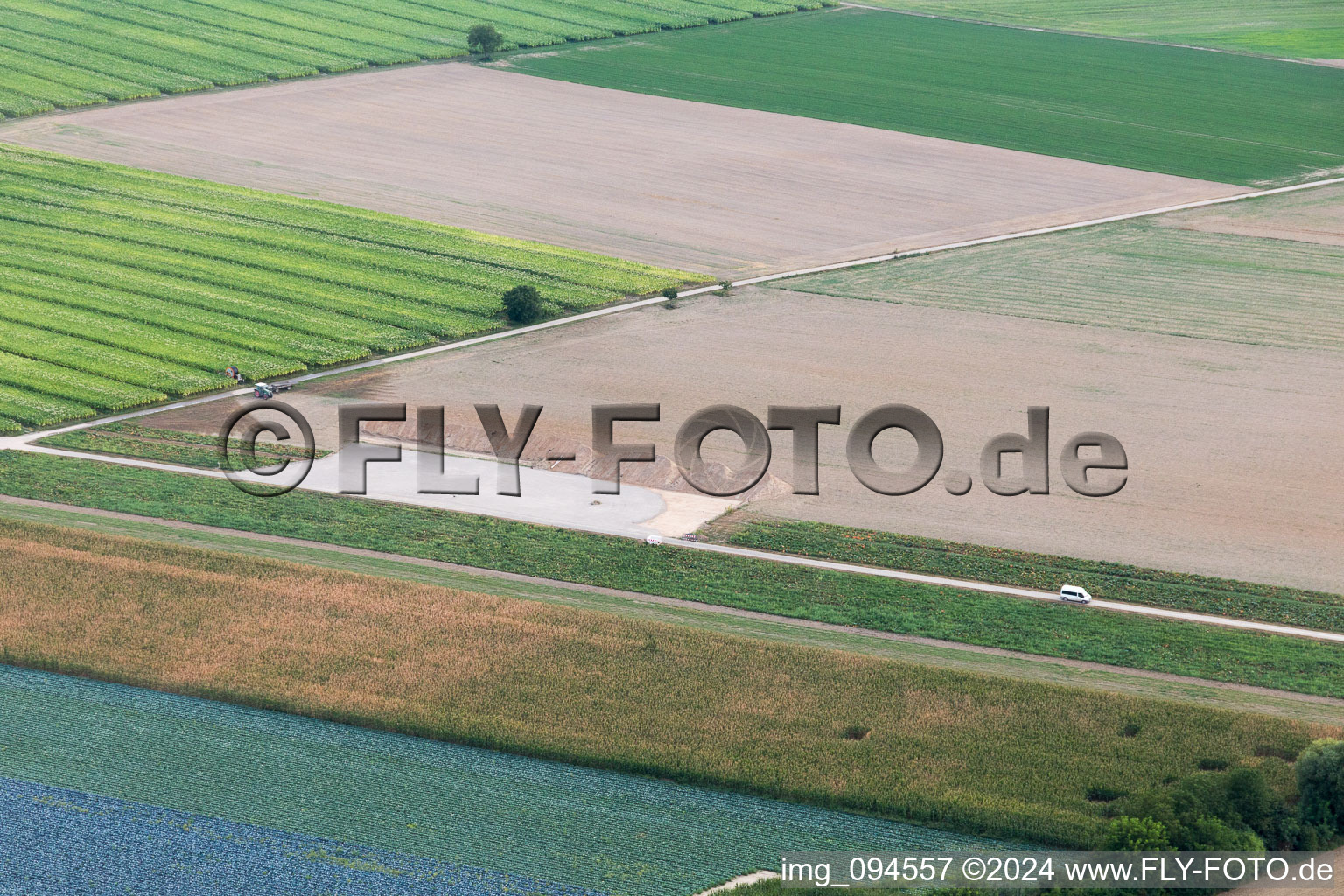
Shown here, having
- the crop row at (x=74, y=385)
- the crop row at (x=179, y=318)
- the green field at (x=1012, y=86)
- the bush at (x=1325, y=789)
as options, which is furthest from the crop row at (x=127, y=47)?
the bush at (x=1325, y=789)

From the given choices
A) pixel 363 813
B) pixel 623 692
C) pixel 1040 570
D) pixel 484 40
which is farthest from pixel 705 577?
pixel 484 40

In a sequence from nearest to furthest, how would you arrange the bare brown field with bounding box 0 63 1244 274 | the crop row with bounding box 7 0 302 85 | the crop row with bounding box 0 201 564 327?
the crop row with bounding box 0 201 564 327
the bare brown field with bounding box 0 63 1244 274
the crop row with bounding box 7 0 302 85

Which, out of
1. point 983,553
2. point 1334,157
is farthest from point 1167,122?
point 983,553

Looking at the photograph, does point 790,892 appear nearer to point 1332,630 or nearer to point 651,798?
point 651,798

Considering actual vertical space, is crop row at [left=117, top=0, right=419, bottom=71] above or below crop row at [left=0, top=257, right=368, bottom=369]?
above

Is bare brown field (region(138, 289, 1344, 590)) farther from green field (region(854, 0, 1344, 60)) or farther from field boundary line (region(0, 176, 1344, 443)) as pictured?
green field (region(854, 0, 1344, 60))

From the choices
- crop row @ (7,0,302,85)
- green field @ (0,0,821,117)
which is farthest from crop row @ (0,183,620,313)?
crop row @ (7,0,302,85)
